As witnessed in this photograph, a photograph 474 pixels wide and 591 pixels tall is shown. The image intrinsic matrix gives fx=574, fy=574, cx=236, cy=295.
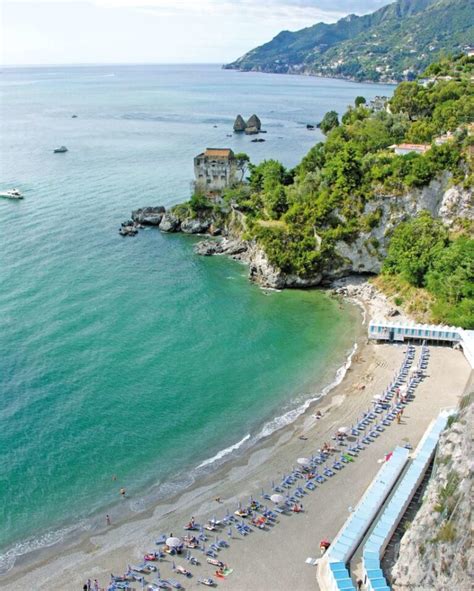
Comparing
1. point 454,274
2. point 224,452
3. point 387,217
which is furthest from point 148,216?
point 224,452

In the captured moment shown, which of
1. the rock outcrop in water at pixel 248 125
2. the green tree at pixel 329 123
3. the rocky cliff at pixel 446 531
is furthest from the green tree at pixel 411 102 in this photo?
the rock outcrop in water at pixel 248 125

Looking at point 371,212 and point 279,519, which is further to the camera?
point 371,212

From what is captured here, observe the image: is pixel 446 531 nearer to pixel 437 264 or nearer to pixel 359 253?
pixel 437 264

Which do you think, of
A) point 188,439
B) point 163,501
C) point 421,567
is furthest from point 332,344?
point 421,567

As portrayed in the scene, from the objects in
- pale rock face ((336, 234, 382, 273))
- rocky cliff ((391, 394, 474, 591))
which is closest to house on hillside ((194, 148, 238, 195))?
pale rock face ((336, 234, 382, 273))

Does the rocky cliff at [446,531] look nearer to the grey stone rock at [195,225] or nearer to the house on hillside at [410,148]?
the house on hillside at [410,148]

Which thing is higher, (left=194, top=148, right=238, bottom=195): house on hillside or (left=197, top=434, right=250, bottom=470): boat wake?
(left=194, top=148, right=238, bottom=195): house on hillside

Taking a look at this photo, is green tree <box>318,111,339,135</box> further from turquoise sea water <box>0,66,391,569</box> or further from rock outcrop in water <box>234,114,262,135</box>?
turquoise sea water <box>0,66,391,569</box>
